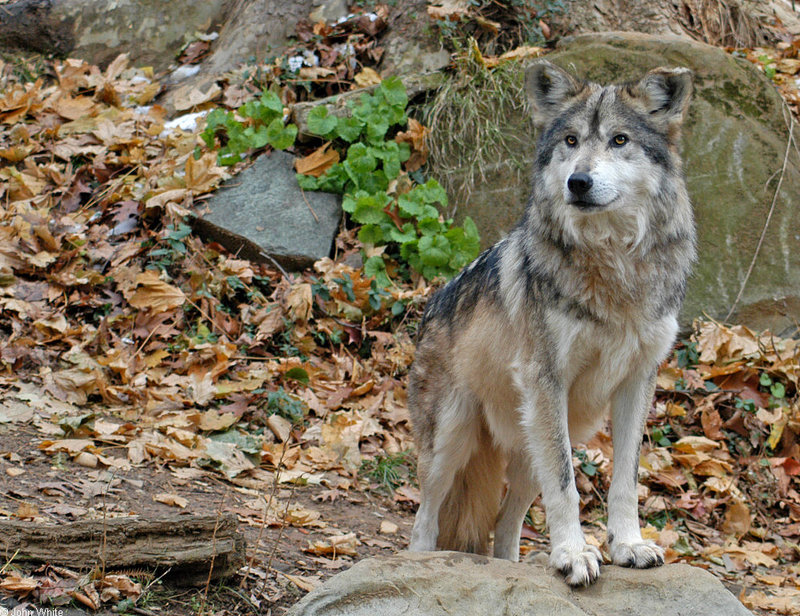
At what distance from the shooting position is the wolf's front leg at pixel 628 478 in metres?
3.61

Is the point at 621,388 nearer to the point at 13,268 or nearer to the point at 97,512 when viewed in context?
the point at 97,512

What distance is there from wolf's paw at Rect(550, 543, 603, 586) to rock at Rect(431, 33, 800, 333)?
4104 millimetres

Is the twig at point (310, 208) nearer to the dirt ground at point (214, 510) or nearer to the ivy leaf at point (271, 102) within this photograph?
the ivy leaf at point (271, 102)

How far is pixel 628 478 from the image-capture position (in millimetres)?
3734

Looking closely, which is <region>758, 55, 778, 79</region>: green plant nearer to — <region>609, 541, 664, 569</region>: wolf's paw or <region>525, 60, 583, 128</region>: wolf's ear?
<region>525, 60, 583, 128</region>: wolf's ear

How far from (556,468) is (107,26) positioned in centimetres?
823

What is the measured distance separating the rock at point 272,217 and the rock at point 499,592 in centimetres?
425

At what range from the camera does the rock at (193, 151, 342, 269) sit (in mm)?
7277

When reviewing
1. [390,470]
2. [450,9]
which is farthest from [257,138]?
[390,470]

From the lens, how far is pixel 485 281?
4402 mm

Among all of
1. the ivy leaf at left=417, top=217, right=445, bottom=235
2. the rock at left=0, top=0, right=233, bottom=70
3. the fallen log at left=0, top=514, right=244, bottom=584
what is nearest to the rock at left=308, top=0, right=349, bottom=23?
the rock at left=0, top=0, right=233, bottom=70

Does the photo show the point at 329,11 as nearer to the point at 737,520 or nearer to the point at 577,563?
the point at 737,520

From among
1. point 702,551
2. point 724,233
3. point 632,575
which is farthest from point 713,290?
point 632,575

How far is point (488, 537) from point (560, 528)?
102cm
